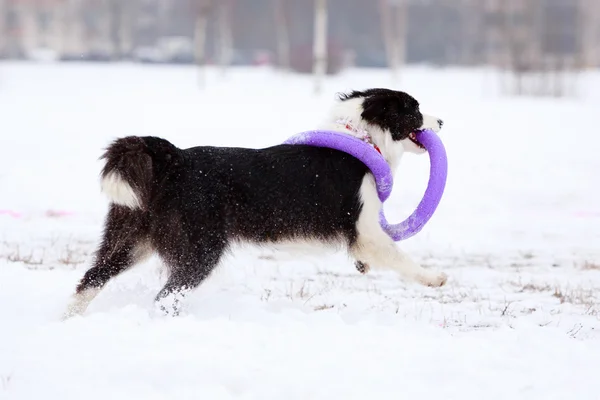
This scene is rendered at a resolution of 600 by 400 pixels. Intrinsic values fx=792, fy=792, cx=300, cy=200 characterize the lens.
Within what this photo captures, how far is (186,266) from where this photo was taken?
480cm

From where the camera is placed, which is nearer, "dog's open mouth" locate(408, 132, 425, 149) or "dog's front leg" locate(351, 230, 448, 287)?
"dog's front leg" locate(351, 230, 448, 287)

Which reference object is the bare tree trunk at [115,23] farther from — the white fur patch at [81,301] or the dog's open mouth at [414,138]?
the white fur patch at [81,301]

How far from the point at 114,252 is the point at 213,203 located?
68cm

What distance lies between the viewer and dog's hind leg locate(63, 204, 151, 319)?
4.81 m

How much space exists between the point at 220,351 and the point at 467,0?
68.3 meters

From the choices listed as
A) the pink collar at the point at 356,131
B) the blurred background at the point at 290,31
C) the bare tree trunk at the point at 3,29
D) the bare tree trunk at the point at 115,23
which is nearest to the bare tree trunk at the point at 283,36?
the blurred background at the point at 290,31

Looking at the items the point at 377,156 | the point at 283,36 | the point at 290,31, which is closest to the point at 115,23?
the point at 290,31

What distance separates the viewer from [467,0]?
68250 millimetres

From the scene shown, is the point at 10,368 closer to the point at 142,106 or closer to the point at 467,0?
the point at 142,106

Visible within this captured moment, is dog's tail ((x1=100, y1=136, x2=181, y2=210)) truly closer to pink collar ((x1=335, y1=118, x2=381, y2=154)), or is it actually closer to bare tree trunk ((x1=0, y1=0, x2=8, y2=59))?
pink collar ((x1=335, y1=118, x2=381, y2=154))

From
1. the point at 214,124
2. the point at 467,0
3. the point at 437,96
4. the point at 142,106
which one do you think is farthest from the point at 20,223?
the point at 467,0

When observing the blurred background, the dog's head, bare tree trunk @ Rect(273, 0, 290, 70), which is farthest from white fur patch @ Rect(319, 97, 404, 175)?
bare tree trunk @ Rect(273, 0, 290, 70)

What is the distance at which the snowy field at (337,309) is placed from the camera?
3.71 metres

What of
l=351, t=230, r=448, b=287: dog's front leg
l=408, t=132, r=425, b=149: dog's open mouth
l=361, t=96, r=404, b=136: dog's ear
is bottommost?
l=351, t=230, r=448, b=287: dog's front leg
